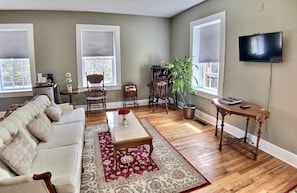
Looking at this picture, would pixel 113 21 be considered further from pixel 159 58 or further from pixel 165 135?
pixel 165 135

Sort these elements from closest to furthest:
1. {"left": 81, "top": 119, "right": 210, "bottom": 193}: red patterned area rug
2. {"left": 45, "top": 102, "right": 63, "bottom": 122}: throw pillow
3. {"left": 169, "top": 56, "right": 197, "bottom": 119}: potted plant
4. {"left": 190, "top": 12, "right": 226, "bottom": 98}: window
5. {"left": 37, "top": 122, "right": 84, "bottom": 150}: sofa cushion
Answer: {"left": 81, "top": 119, "right": 210, "bottom": 193}: red patterned area rug < {"left": 37, "top": 122, "right": 84, "bottom": 150}: sofa cushion < {"left": 45, "top": 102, "right": 63, "bottom": 122}: throw pillow < {"left": 190, "top": 12, "right": 226, "bottom": 98}: window < {"left": 169, "top": 56, "right": 197, "bottom": 119}: potted plant

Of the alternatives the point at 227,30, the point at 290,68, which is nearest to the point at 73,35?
the point at 227,30

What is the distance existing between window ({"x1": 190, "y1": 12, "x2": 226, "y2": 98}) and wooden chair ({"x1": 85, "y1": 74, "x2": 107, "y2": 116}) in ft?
7.61

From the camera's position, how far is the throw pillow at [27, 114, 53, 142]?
241 cm

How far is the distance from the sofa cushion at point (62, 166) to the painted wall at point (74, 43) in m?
3.29

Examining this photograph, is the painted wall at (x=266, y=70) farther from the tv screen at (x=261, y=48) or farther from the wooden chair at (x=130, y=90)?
the wooden chair at (x=130, y=90)

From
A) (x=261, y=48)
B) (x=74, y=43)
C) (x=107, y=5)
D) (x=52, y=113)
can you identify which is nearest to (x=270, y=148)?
(x=261, y=48)

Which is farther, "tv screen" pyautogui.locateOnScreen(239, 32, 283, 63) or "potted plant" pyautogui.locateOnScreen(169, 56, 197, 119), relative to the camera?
"potted plant" pyautogui.locateOnScreen(169, 56, 197, 119)

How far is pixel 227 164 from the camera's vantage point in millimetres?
2732

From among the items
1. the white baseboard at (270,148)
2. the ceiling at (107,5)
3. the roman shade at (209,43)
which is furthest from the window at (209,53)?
the white baseboard at (270,148)

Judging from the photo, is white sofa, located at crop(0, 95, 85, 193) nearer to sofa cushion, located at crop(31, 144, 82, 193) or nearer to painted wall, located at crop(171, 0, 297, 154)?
sofa cushion, located at crop(31, 144, 82, 193)

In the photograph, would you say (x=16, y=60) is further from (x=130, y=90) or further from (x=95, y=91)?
(x=130, y=90)

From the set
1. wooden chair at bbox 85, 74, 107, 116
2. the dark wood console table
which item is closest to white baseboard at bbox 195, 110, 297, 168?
the dark wood console table

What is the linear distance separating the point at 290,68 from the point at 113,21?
4.16 m
